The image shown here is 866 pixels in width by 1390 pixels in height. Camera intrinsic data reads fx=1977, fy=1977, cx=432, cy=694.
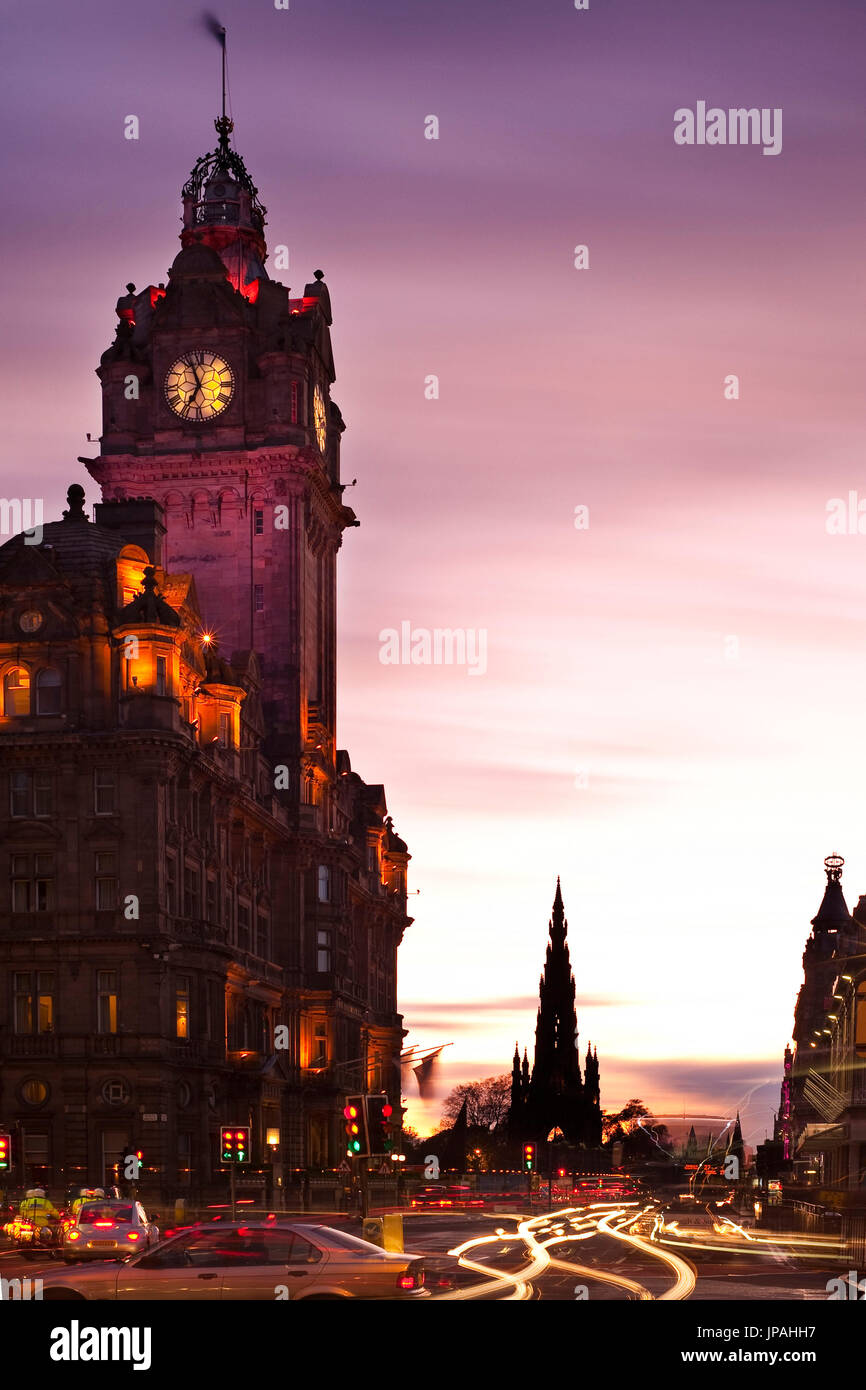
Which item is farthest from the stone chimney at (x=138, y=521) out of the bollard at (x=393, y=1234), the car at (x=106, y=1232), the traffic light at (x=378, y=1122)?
the bollard at (x=393, y=1234)

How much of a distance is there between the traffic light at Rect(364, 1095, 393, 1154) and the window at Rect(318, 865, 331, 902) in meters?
78.8

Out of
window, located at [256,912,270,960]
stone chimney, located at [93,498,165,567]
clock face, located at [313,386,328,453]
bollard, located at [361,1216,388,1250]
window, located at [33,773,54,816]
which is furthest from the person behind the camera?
clock face, located at [313,386,328,453]

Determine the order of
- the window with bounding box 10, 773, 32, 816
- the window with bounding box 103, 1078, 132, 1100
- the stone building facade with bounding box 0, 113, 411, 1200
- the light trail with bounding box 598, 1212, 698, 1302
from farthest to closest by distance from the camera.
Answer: the window with bounding box 10, 773, 32, 816 → the stone building facade with bounding box 0, 113, 411, 1200 → the window with bounding box 103, 1078, 132, 1100 → the light trail with bounding box 598, 1212, 698, 1302

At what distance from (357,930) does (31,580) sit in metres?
56.9

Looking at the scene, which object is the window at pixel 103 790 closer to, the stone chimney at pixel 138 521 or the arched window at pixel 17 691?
the arched window at pixel 17 691

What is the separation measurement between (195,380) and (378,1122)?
8761 cm

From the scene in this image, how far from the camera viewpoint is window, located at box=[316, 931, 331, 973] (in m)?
119

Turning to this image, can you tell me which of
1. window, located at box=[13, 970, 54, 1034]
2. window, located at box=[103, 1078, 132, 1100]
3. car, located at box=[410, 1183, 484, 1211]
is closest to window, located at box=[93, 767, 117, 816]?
window, located at box=[13, 970, 54, 1034]

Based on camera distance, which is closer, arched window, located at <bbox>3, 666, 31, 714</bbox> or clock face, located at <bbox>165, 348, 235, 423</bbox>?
arched window, located at <bbox>3, 666, 31, 714</bbox>

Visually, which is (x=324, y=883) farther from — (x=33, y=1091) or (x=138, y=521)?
(x=33, y=1091)

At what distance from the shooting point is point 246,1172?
320 feet

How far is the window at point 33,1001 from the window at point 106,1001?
6.98 ft

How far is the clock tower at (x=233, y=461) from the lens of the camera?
120938 millimetres

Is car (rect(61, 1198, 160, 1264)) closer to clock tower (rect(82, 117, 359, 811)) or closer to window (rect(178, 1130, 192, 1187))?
window (rect(178, 1130, 192, 1187))
